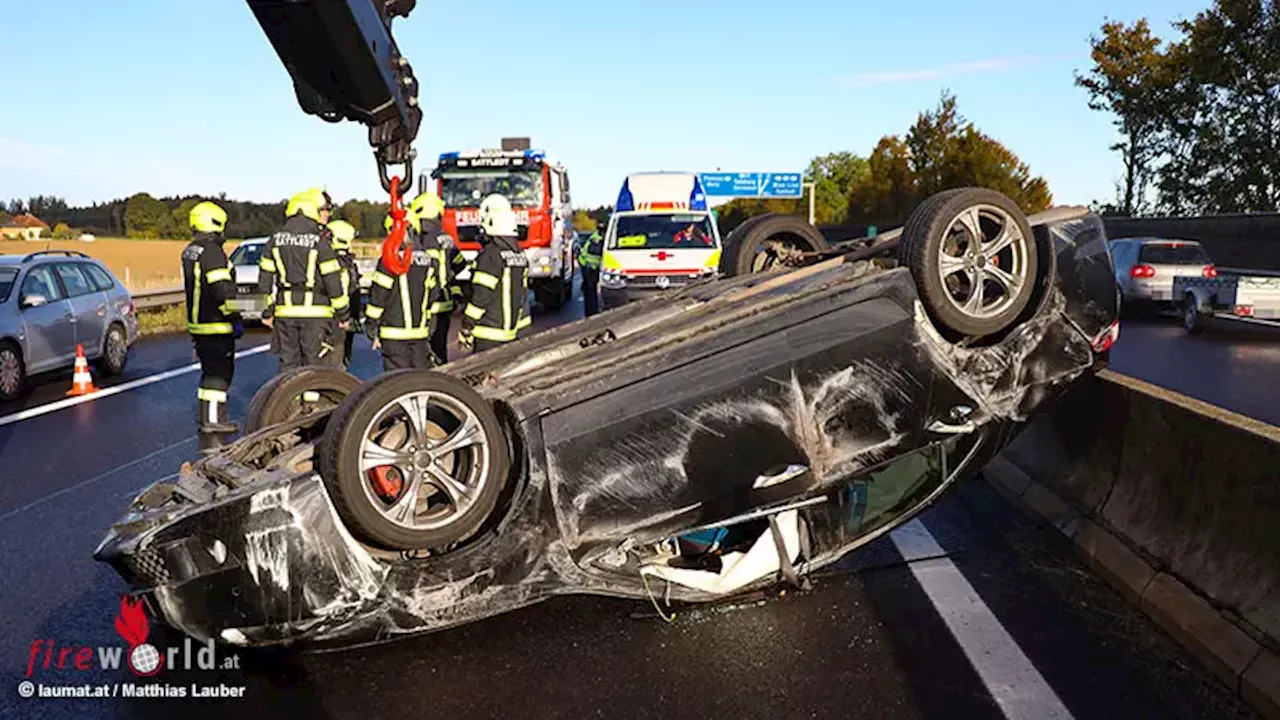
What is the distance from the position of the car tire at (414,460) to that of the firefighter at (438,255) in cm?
447

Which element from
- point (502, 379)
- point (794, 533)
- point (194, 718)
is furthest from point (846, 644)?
point (194, 718)

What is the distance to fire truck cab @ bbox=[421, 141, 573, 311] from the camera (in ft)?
67.9

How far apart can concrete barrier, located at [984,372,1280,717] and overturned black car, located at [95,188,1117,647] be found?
20.3 inches

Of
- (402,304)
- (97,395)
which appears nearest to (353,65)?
(402,304)

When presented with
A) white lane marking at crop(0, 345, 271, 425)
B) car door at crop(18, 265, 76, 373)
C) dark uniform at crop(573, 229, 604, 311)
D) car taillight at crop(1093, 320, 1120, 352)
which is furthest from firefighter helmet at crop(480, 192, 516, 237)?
dark uniform at crop(573, 229, 604, 311)

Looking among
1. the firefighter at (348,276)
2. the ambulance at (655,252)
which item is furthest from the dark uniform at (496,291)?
the ambulance at (655,252)

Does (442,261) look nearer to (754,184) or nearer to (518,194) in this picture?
(518,194)

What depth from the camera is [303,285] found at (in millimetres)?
8273

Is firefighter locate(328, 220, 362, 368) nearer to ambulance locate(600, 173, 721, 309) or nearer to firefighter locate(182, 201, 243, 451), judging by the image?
firefighter locate(182, 201, 243, 451)

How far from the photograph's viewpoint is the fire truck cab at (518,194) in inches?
815

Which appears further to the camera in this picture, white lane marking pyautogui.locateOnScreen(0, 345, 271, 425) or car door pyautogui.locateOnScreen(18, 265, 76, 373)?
car door pyautogui.locateOnScreen(18, 265, 76, 373)

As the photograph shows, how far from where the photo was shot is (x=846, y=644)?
411 cm

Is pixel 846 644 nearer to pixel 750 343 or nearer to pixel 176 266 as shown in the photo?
pixel 750 343

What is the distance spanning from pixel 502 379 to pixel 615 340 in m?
0.59
